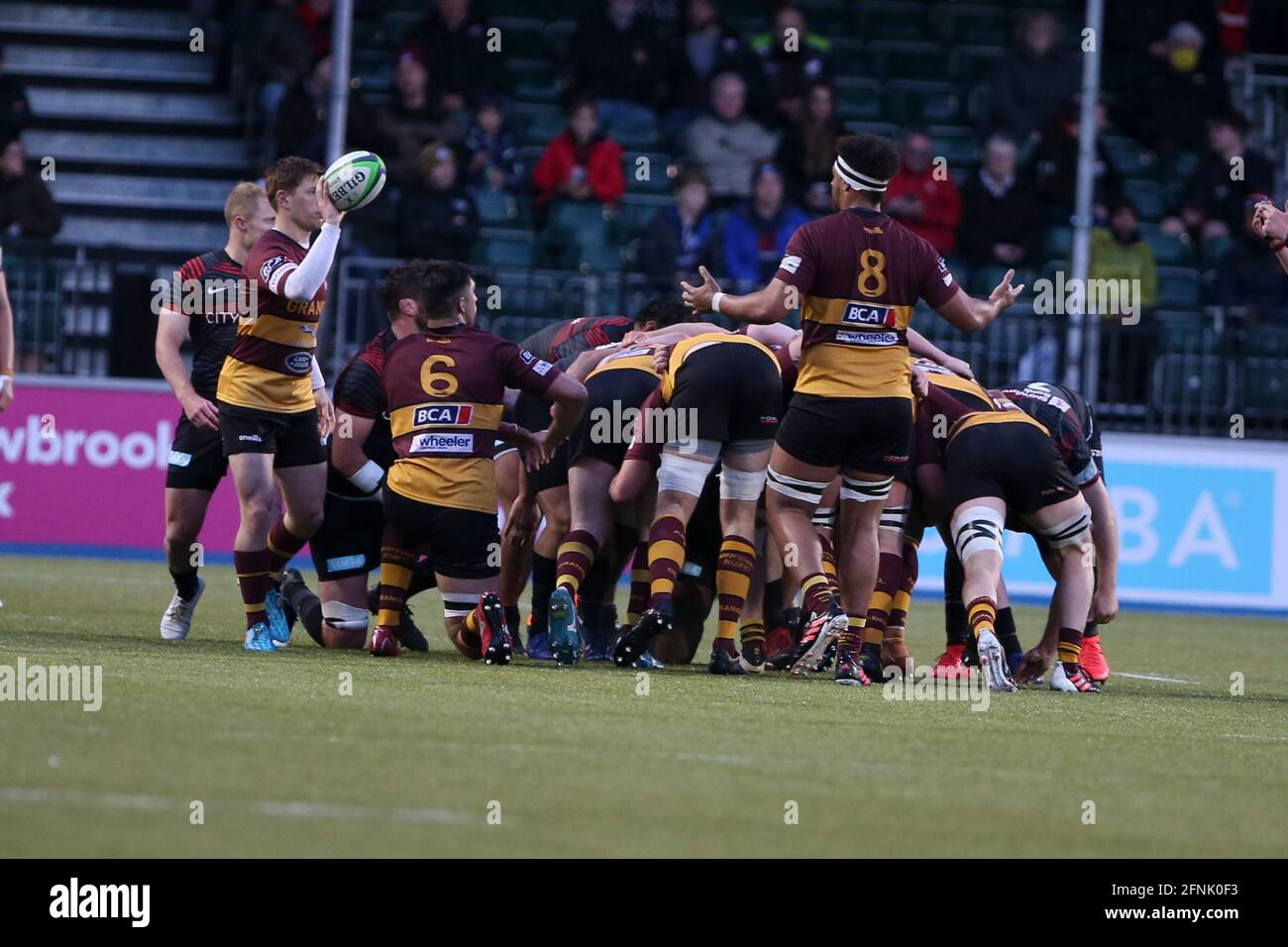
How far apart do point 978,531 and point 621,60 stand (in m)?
11.8

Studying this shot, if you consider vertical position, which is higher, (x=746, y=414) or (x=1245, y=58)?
(x=1245, y=58)

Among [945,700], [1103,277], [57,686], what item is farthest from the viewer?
[1103,277]

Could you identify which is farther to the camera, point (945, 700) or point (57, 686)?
point (945, 700)

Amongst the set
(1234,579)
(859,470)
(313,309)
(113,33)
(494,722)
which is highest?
(113,33)

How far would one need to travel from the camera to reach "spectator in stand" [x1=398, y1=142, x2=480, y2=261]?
17.8 m

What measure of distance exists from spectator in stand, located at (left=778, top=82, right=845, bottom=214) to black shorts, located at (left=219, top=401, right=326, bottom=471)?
1039 centimetres

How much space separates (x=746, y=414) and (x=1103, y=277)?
10313 millimetres

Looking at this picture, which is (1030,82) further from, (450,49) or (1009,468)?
(1009,468)

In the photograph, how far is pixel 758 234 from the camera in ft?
58.6

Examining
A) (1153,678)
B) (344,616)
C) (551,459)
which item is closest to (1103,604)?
(1153,678)

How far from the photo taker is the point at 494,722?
6.46 meters

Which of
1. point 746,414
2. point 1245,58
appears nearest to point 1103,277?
point 1245,58

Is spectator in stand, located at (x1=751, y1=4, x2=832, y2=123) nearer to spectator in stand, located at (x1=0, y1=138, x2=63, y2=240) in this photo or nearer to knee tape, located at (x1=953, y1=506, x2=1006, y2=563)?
spectator in stand, located at (x1=0, y1=138, x2=63, y2=240)
